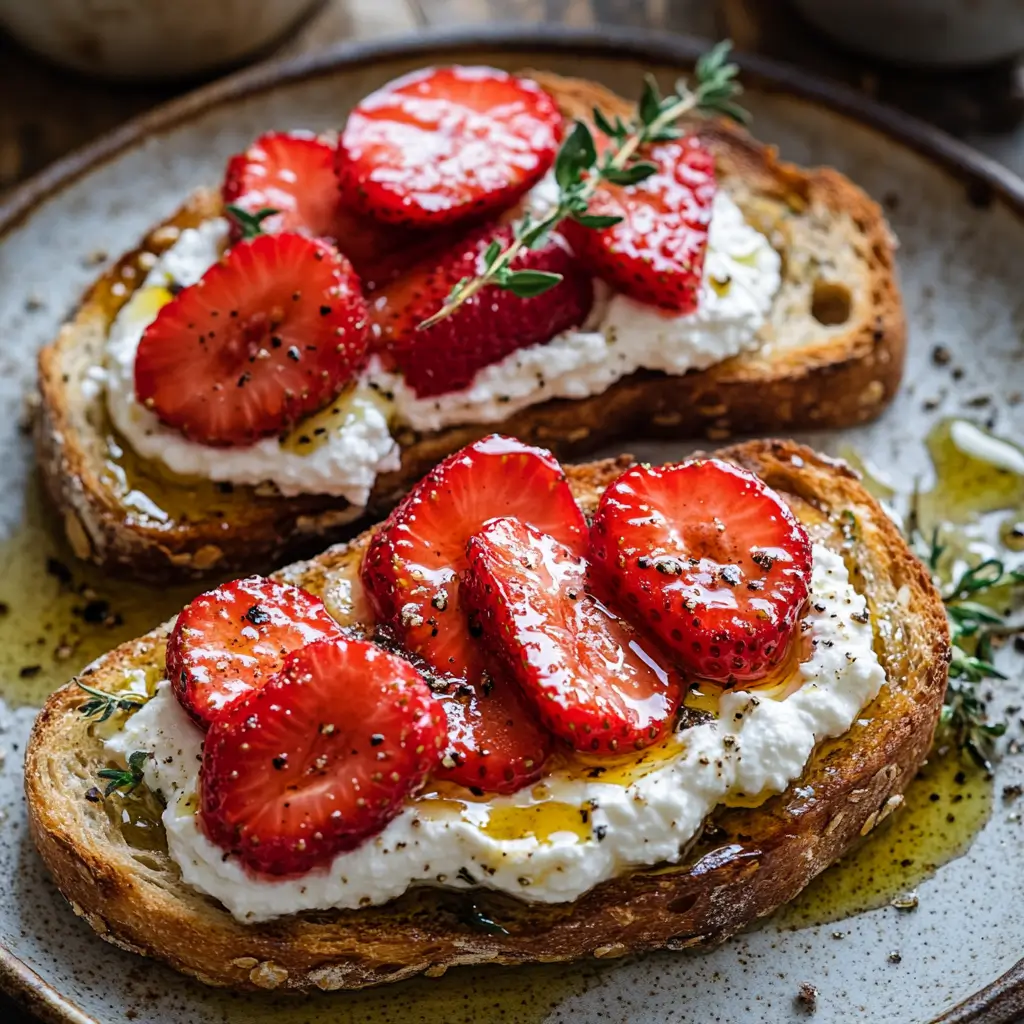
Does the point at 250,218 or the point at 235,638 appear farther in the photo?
the point at 250,218

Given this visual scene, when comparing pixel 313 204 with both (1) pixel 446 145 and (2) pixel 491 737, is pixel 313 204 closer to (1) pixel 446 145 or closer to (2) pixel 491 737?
(1) pixel 446 145

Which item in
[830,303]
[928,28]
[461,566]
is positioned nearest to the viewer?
[461,566]

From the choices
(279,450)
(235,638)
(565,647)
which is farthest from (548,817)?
(279,450)

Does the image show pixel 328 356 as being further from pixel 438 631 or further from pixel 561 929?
pixel 561 929

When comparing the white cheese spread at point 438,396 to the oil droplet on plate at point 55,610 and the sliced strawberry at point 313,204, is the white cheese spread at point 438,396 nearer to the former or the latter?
the sliced strawberry at point 313,204

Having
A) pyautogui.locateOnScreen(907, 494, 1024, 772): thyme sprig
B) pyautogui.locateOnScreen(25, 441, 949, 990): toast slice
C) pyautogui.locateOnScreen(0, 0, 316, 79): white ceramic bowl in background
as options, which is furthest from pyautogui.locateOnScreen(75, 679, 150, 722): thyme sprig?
pyautogui.locateOnScreen(0, 0, 316, 79): white ceramic bowl in background

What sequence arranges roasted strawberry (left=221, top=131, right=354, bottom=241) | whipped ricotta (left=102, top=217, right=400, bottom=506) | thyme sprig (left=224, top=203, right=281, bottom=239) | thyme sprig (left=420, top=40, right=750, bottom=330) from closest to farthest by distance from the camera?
thyme sprig (left=420, top=40, right=750, bottom=330) < whipped ricotta (left=102, top=217, right=400, bottom=506) < thyme sprig (left=224, top=203, right=281, bottom=239) < roasted strawberry (left=221, top=131, right=354, bottom=241)

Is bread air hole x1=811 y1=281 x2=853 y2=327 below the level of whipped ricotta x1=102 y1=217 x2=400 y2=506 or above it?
below

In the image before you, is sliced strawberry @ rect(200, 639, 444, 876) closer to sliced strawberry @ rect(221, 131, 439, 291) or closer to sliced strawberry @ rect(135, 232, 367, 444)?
sliced strawberry @ rect(135, 232, 367, 444)
